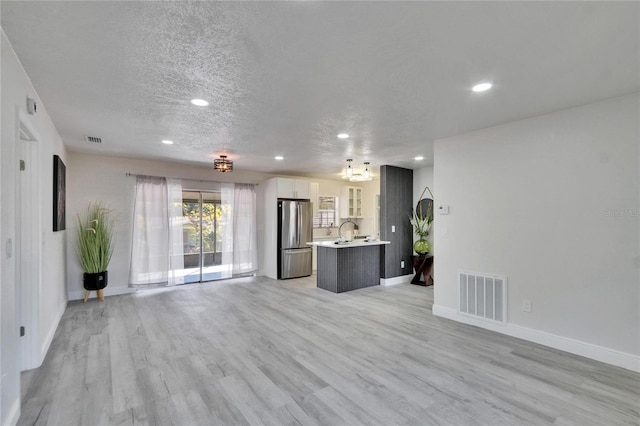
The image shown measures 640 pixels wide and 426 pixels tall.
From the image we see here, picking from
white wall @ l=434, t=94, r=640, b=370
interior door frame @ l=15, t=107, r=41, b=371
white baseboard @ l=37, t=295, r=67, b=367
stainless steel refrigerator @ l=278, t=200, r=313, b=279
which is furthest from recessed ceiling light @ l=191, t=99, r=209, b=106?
stainless steel refrigerator @ l=278, t=200, r=313, b=279

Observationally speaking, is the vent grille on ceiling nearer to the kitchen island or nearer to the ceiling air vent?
the kitchen island

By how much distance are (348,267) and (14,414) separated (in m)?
4.49

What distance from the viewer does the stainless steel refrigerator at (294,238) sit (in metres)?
6.76

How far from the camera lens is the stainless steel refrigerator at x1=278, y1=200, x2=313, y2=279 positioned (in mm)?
6762

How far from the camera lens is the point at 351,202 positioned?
830cm

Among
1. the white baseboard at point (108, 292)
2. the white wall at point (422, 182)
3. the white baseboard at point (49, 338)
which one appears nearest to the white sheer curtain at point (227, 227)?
the white baseboard at point (108, 292)

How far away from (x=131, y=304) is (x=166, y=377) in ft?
9.25

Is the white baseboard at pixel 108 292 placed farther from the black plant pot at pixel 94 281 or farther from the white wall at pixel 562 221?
the white wall at pixel 562 221

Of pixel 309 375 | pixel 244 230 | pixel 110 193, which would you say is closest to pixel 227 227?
pixel 244 230

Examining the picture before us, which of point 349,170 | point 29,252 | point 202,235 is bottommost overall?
point 202,235

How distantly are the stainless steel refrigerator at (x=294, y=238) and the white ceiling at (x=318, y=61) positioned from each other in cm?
329

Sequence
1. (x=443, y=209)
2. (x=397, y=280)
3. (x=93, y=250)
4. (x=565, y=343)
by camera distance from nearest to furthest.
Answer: (x=565, y=343) < (x=443, y=209) < (x=93, y=250) < (x=397, y=280)

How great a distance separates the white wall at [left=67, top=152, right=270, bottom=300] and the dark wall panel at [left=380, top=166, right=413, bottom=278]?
14.4 feet

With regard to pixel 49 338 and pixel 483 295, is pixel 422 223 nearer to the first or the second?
pixel 483 295
